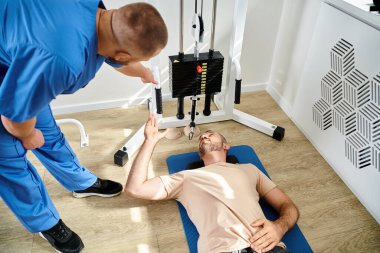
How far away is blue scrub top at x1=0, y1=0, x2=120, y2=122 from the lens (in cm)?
84

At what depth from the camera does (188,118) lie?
2.38 m

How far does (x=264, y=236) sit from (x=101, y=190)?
0.97m

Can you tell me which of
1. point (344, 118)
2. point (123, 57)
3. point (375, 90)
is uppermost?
point (123, 57)

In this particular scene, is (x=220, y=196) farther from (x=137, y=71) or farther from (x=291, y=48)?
(x=291, y=48)

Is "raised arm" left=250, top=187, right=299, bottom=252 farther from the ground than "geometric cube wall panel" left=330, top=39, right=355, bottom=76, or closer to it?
closer to it

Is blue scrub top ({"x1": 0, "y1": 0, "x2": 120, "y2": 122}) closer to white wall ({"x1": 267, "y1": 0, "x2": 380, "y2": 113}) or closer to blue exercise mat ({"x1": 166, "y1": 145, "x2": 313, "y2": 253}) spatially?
blue exercise mat ({"x1": 166, "y1": 145, "x2": 313, "y2": 253})

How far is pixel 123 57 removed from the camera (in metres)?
0.98

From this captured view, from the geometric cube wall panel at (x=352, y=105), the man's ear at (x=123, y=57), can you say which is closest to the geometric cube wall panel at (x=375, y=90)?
the geometric cube wall panel at (x=352, y=105)

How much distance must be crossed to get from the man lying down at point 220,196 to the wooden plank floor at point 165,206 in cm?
23

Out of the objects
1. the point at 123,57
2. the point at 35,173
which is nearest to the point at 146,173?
the point at 35,173

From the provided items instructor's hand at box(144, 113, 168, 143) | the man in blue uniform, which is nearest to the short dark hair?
the man in blue uniform

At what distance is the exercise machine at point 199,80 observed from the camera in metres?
1.95

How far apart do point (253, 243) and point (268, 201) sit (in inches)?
14.6

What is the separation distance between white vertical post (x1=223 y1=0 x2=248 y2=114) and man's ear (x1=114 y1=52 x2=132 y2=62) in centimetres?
120
